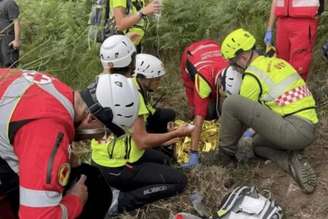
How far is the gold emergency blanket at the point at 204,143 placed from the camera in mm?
5121

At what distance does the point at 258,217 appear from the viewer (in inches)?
151

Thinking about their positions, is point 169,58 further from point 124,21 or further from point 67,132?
point 67,132

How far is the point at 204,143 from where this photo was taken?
5.18m

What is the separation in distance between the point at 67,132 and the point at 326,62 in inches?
155

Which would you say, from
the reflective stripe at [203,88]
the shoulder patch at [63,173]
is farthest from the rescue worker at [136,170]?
Answer: the shoulder patch at [63,173]

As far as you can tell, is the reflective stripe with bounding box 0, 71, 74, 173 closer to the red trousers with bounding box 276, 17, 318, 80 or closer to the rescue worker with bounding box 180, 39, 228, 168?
the rescue worker with bounding box 180, 39, 228, 168

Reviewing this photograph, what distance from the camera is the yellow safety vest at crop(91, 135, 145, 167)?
4391mm

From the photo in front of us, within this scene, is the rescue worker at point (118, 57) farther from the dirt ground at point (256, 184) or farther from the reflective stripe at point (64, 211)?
the reflective stripe at point (64, 211)

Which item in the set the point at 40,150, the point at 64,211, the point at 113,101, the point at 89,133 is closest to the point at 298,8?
the point at 113,101

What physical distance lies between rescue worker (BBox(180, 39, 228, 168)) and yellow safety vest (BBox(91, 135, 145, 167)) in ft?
2.11

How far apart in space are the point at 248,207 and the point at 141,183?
3.29 feet

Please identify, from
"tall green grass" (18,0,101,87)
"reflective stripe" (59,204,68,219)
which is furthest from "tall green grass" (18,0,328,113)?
"reflective stripe" (59,204,68,219)

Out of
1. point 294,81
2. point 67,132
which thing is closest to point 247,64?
point 294,81

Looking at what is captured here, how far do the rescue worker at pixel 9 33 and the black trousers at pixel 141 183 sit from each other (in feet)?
10.5
